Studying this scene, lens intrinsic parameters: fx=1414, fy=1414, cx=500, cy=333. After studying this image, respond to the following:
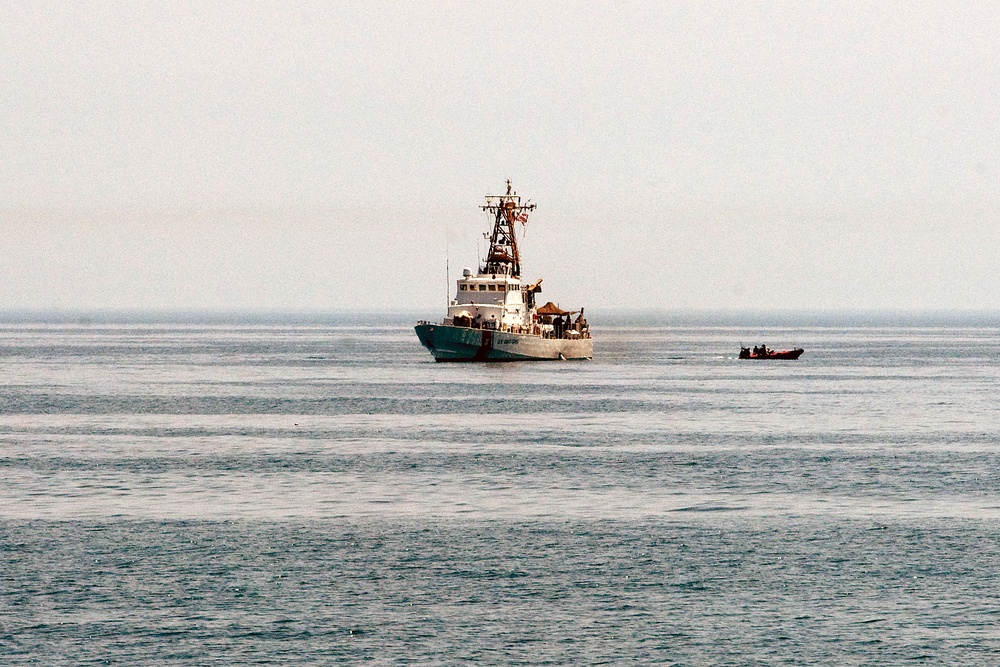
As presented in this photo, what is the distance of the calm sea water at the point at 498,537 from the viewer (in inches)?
1228

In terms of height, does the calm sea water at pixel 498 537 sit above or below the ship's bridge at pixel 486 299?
below

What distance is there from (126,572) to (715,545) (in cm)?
1681

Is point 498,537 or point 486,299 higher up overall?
point 486,299

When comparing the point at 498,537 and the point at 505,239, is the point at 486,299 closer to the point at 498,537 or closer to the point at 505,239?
the point at 505,239

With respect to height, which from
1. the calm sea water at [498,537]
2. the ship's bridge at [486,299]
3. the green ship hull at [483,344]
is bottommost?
the calm sea water at [498,537]

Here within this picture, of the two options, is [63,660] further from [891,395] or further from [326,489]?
[891,395]

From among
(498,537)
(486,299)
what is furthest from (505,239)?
(498,537)

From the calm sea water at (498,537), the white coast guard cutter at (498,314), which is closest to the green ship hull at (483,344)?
the white coast guard cutter at (498,314)

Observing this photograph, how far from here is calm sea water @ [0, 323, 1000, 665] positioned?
102 ft

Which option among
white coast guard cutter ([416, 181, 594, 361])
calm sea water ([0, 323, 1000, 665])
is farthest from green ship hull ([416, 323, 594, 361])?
calm sea water ([0, 323, 1000, 665])

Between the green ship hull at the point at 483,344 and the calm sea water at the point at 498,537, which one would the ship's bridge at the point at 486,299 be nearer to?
the green ship hull at the point at 483,344

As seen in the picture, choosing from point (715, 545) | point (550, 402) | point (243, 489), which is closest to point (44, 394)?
point (550, 402)

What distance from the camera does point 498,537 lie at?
141ft

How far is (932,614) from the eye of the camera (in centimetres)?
3328
